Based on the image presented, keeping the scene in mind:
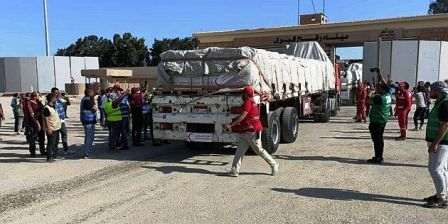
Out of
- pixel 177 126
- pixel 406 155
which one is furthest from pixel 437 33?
pixel 177 126

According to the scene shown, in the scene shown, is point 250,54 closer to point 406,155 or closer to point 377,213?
point 406,155

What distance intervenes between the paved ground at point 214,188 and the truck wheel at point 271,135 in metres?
0.29

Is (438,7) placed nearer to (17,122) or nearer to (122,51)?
(122,51)

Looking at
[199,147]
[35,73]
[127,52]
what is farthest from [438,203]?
[127,52]

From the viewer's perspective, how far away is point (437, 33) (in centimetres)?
4125

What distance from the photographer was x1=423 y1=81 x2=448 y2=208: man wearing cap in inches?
280

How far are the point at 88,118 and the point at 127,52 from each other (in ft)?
255

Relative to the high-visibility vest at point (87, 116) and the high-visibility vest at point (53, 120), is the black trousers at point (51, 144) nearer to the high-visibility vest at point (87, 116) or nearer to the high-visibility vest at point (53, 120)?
the high-visibility vest at point (53, 120)

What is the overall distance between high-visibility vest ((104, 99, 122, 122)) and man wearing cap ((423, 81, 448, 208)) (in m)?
7.75

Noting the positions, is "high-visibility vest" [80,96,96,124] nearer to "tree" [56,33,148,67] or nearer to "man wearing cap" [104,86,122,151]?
"man wearing cap" [104,86,122,151]

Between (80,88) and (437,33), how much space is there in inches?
1373

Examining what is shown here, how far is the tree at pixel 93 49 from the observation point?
89500mm

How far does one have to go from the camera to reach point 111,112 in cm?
1277

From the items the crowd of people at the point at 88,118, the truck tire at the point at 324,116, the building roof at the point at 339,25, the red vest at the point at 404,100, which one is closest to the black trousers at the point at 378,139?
the red vest at the point at 404,100
